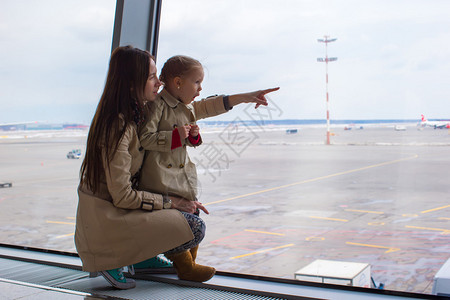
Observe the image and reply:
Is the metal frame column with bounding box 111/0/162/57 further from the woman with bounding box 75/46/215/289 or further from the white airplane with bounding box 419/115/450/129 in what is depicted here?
the white airplane with bounding box 419/115/450/129

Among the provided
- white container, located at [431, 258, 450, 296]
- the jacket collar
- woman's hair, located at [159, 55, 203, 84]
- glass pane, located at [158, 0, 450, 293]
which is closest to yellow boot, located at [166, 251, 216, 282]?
glass pane, located at [158, 0, 450, 293]

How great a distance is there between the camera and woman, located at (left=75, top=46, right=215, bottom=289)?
146cm

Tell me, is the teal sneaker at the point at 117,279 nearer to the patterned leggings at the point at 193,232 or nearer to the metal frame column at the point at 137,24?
the patterned leggings at the point at 193,232

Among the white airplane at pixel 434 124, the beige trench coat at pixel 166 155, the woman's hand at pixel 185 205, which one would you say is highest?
the white airplane at pixel 434 124

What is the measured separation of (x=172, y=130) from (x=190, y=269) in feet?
1.81

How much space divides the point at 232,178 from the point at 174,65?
7.33 m

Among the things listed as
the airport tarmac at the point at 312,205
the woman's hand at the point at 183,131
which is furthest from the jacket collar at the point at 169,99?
the airport tarmac at the point at 312,205

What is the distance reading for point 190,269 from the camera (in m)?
1.64

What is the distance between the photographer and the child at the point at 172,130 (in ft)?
4.85

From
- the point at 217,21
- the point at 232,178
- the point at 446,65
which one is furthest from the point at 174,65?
the point at 232,178

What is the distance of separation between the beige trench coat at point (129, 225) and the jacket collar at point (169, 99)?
6.5 inches

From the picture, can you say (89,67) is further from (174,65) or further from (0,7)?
(174,65)

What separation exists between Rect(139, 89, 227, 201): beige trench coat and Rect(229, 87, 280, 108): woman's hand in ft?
0.57

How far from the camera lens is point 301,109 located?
2385 mm
